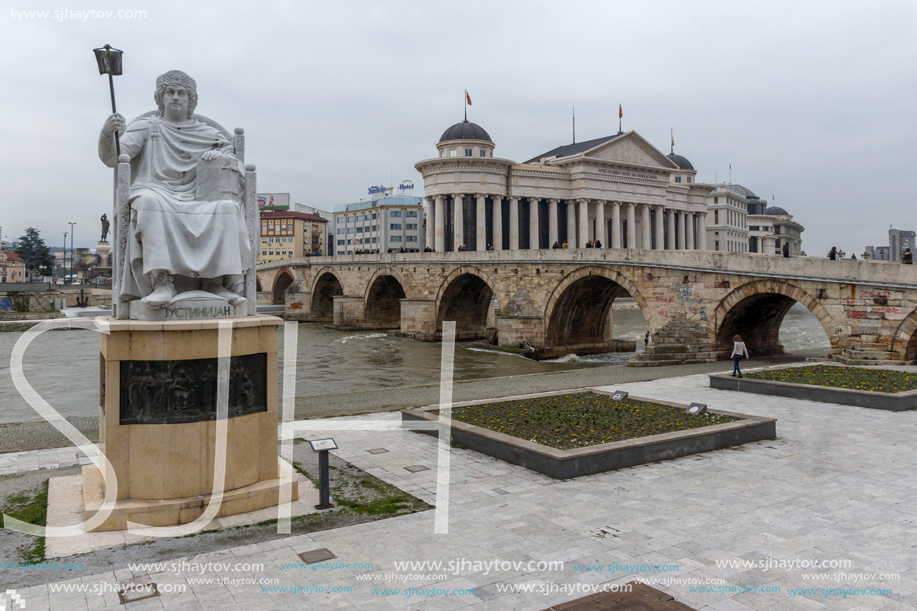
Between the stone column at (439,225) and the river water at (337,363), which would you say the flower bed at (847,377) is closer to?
the river water at (337,363)

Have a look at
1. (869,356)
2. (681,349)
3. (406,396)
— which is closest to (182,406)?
(406,396)

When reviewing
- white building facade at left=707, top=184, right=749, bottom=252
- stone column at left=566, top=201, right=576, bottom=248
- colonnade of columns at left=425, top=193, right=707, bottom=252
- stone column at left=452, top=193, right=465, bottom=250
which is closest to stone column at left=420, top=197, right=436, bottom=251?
colonnade of columns at left=425, top=193, right=707, bottom=252

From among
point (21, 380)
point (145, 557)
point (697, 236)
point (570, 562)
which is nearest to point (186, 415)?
point (145, 557)

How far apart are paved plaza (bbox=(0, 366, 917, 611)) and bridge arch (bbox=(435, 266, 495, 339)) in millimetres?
24205

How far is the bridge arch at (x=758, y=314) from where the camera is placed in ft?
58.2

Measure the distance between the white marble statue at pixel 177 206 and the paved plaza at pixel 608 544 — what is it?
231cm

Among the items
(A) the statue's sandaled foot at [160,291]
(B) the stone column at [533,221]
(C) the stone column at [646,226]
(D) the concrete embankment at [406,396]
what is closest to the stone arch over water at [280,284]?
(B) the stone column at [533,221]

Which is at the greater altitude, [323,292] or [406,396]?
[323,292]

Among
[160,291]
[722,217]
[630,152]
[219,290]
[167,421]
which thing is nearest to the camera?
[167,421]

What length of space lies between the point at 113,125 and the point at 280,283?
49064 mm

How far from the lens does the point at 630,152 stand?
58.2 meters

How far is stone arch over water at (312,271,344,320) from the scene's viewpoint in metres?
44.9

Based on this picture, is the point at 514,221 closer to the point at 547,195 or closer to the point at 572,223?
the point at 547,195

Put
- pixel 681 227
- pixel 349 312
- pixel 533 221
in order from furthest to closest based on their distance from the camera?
pixel 681 227 → pixel 533 221 → pixel 349 312
